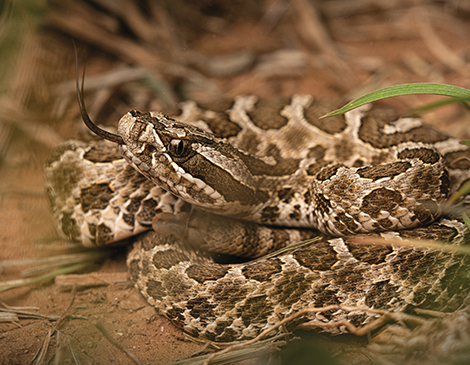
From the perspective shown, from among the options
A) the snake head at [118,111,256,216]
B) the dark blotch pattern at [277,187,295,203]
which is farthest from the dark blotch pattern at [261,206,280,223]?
the snake head at [118,111,256,216]

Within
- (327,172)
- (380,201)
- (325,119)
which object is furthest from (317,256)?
(325,119)

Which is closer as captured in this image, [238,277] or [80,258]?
[238,277]

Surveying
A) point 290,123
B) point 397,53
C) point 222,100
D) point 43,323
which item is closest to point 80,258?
point 43,323

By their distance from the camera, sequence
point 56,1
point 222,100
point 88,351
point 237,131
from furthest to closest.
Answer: point 56,1 → point 222,100 → point 237,131 → point 88,351

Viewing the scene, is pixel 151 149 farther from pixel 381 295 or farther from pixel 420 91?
pixel 381 295

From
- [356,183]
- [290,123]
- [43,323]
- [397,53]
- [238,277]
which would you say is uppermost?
[397,53]

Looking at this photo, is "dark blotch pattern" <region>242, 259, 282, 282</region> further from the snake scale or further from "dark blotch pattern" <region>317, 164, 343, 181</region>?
"dark blotch pattern" <region>317, 164, 343, 181</region>

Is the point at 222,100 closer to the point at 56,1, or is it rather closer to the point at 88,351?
the point at 56,1

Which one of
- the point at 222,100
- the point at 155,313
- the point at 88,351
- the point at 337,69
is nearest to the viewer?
the point at 88,351
